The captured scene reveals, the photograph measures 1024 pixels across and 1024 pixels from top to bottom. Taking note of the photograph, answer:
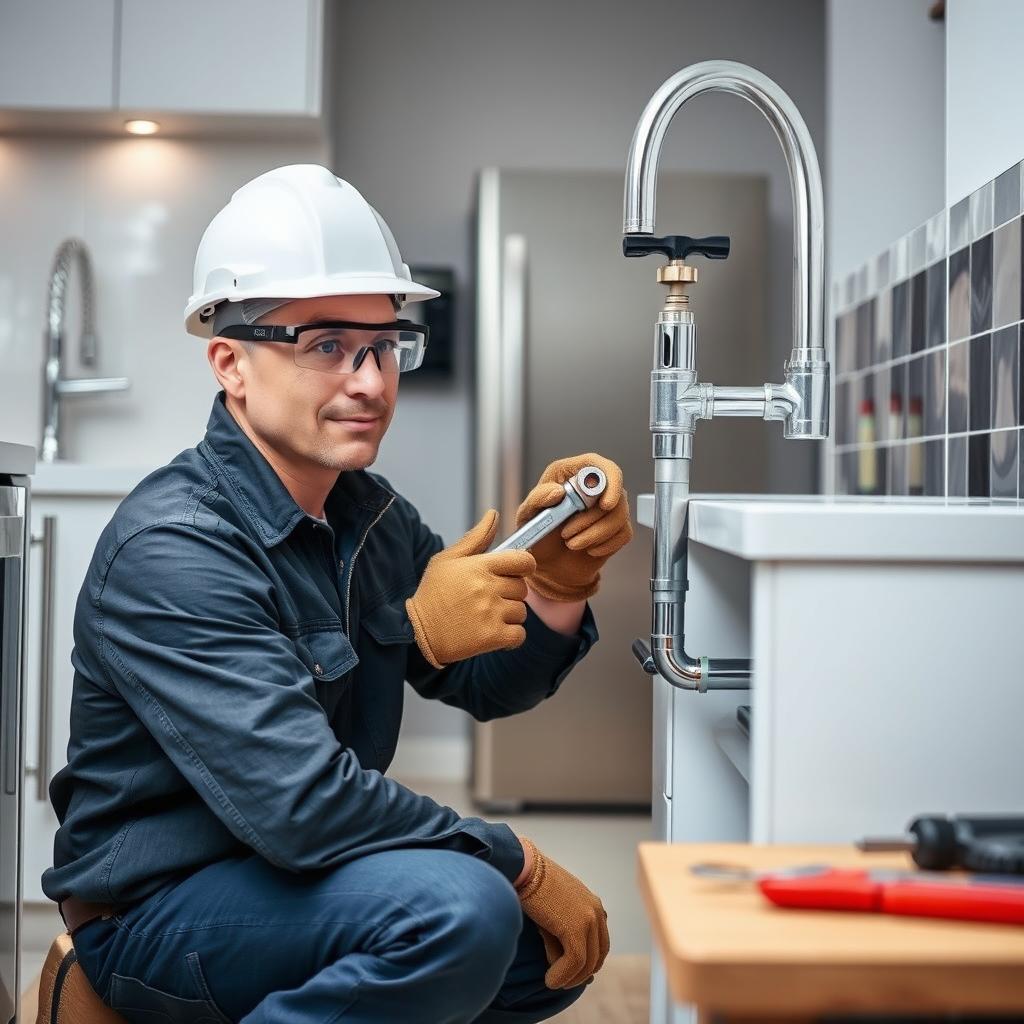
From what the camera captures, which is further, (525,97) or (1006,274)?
(525,97)

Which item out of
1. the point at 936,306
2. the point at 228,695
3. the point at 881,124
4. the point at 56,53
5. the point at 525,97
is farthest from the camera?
the point at 525,97

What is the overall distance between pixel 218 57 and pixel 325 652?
196cm

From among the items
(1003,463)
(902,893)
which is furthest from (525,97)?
(902,893)

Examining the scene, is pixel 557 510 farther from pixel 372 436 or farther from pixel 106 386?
pixel 106 386

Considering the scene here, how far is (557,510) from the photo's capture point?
52.6 inches

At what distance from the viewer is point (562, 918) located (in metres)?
1.24

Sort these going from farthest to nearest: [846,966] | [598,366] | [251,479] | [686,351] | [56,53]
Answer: [598,366] < [56,53] < [251,479] < [686,351] < [846,966]

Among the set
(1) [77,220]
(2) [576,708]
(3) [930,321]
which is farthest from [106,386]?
(3) [930,321]

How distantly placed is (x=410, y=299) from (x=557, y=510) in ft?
1.02

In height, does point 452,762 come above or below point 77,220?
below

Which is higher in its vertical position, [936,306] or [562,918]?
[936,306]

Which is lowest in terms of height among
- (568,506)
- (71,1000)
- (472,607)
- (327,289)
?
(71,1000)

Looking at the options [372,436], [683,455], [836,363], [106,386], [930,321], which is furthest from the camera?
[106,386]

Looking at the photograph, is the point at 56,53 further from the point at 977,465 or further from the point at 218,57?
the point at 977,465
